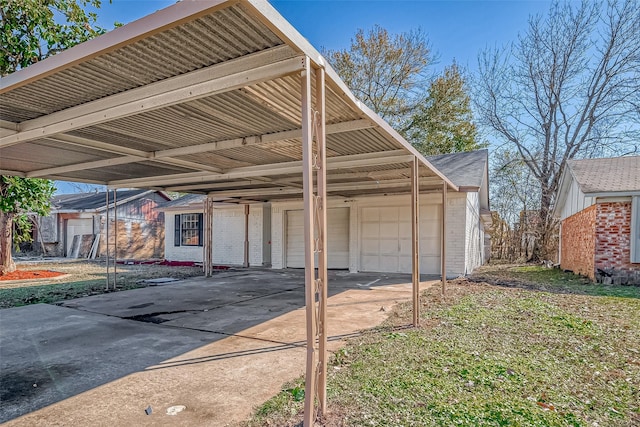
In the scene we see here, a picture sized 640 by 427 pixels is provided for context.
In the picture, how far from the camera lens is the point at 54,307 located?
22.2ft

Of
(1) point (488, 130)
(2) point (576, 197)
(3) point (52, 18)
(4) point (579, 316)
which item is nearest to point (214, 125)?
(4) point (579, 316)

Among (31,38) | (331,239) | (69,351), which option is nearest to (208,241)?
(331,239)

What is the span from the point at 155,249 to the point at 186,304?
17.3 metres

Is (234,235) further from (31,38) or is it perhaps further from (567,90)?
(567,90)

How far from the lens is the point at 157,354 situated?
4109 mm

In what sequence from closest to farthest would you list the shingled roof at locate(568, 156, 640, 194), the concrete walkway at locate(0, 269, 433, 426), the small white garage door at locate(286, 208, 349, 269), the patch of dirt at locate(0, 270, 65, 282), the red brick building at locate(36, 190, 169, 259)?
the concrete walkway at locate(0, 269, 433, 426) < the shingled roof at locate(568, 156, 640, 194) < the patch of dirt at locate(0, 270, 65, 282) < the small white garage door at locate(286, 208, 349, 269) < the red brick building at locate(36, 190, 169, 259)

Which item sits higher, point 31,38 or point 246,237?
point 31,38

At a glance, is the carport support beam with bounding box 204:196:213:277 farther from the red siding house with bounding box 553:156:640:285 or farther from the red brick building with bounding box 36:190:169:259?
the red siding house with bounding box 553:156:640:285

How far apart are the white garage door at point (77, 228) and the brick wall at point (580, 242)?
75.9 feet

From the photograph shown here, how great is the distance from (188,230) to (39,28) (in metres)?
9.43

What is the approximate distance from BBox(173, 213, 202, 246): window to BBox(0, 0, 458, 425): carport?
29.7 ft

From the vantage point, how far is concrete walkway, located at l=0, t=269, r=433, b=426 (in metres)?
2.87

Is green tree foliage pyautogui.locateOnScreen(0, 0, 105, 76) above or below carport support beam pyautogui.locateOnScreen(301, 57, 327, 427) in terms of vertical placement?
above

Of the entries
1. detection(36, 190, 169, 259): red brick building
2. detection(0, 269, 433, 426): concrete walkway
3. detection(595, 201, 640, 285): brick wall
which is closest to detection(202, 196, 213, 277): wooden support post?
detection(0, 269, 433, 426): concrete walkway
